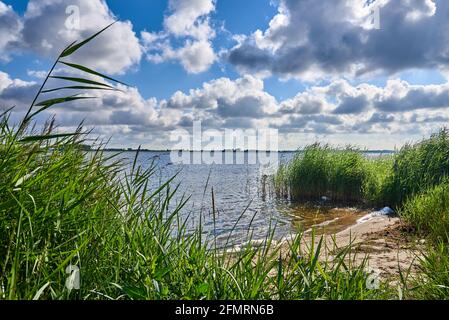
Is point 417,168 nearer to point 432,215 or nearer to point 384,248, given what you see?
point 432,215

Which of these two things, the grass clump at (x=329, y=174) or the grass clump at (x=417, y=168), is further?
the grass clump at (x=329, y=174)

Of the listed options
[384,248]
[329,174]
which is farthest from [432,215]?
[329,174]

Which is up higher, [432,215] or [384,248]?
[432,215]

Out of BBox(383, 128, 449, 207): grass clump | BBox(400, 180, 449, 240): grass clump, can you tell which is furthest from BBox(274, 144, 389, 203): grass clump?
BBox(400, 180, 449, 240): grass clump

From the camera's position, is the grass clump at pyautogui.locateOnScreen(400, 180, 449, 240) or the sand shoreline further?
the grass clump at pyautogui.locateOnScreen(400, 180, 449, 240)

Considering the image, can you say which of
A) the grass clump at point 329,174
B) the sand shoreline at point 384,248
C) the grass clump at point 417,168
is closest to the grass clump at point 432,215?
the sand shoreline at point 384,248

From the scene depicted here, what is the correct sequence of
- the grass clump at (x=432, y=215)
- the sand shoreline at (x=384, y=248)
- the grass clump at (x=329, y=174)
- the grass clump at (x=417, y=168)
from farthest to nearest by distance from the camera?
the grass clump at (x=329, y=174), the grass clump at (x=417, y=168), the grass clump at (x=432, y=215), the sand shoreline at (x=384, y=248)

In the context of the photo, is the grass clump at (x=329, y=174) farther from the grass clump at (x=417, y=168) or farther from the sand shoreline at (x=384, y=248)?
the sand shoreline at (x=384, y=248)

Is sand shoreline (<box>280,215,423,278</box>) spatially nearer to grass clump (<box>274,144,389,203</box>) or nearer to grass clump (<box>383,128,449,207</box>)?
grass clump (<box>383,128,449,207</box>)

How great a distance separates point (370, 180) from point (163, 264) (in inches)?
562

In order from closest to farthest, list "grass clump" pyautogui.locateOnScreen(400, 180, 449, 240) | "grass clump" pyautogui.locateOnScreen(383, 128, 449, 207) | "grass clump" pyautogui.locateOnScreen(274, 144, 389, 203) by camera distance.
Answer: "grass clump" pyautogui.locateOnScreen(400, 180, 449, 240), "grass clump" pyautogui.locateOnScreen(383, 128, 449, 207), "grass clump" pyautogui.locateOnScreen(274, 144, 389, 203)

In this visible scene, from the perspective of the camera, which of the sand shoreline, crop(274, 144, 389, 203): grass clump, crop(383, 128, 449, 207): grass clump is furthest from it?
crop(274, 144, 389, 203): grass clump
